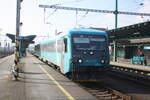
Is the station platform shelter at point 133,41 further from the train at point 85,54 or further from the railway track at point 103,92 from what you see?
the railway track at point 103,92

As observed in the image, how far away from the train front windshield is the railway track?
6.27ft

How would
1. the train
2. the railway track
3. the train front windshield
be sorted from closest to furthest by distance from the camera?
the railway track → the train → the train front windshield

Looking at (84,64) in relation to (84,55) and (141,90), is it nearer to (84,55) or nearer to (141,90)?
(84,55)

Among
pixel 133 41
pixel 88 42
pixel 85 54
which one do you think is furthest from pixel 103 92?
pixel 133 41

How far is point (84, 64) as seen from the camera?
15492 mm

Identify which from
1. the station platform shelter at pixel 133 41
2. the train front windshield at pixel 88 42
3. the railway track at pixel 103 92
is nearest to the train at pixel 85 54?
the train front windshield at pixel 88 42

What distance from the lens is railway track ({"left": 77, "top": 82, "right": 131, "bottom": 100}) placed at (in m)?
12.4

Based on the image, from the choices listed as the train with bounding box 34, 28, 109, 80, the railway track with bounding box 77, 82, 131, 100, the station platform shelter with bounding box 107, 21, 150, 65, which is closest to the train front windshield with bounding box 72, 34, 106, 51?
the train with bounding box 34, 28, 109, 80

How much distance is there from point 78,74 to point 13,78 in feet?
15.3

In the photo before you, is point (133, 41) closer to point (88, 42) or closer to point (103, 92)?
point (88, 42)

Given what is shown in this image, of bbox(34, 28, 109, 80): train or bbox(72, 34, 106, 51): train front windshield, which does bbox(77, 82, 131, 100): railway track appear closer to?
bbox(34, 28, 109, 80): train

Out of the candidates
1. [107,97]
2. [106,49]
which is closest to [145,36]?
[106,49]

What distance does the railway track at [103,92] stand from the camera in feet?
40.5

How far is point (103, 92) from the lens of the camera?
14.0 metres
